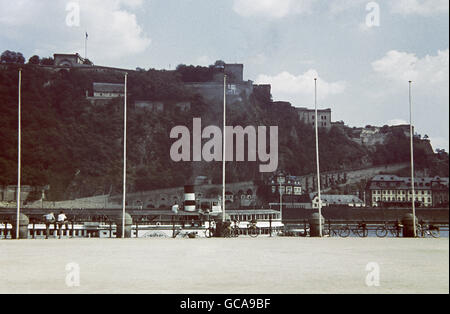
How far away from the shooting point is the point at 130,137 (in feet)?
481

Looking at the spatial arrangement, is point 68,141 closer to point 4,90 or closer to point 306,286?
point 4,90

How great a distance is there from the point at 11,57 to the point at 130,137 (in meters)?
44.3

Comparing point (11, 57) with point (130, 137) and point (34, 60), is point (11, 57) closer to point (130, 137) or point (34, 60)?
point (34, 60)

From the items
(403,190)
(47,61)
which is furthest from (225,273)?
(47,61)

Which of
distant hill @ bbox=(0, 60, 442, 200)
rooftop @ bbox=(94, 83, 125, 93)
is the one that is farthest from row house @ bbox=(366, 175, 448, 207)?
rooftop @ bbox=(94, 83, 125, 93)

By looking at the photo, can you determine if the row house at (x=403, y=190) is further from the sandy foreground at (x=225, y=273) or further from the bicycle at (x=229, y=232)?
the sandy foreground at (x=225, y=273)

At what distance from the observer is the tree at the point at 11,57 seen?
16444 centimetres

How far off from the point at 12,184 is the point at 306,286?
4404 inches

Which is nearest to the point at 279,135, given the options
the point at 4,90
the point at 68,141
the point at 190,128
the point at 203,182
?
the point at 190,128

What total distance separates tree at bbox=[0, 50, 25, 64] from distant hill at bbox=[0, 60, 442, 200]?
10.3 m

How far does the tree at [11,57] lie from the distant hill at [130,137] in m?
10.3

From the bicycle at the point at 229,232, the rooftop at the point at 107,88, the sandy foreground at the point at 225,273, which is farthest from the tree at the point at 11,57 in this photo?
the sandy foreground at the point at 225,273

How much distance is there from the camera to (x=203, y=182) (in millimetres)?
131375

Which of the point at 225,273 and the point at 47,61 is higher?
the point at 47,61
